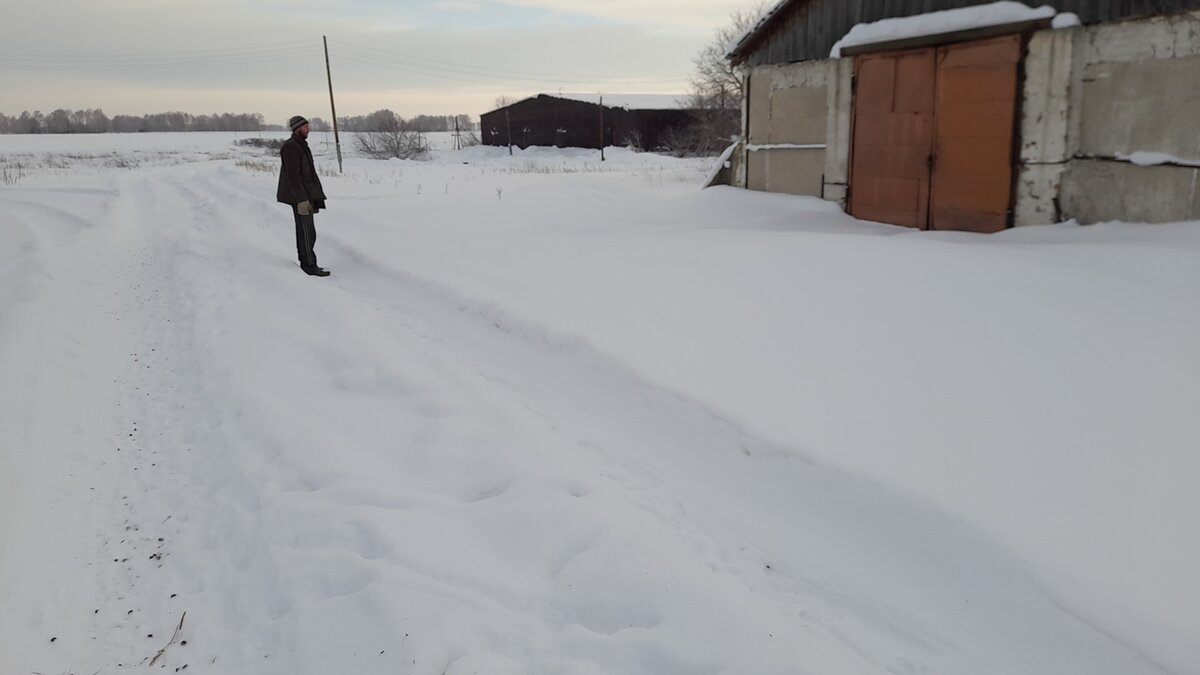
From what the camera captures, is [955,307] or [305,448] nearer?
[305,448]

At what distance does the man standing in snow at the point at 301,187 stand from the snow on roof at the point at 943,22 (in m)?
7.80

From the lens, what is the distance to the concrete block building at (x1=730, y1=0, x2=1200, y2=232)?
784cm

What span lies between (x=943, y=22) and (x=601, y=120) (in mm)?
35010

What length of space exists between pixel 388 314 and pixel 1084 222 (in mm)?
7736

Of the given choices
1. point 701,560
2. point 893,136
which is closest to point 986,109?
point 893,136

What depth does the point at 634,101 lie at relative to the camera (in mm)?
47438

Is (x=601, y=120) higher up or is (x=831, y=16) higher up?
(x=601, y=120)

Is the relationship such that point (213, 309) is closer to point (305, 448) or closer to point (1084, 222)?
point (305, 448)

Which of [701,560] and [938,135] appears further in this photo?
[938,135]

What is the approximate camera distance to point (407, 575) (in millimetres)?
3248

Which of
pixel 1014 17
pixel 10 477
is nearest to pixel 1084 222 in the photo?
pixel 1014 17

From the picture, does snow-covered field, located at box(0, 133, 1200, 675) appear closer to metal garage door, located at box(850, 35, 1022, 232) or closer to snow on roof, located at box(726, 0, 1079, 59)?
metal garage door, located at box(850, 35, 1022, 232)

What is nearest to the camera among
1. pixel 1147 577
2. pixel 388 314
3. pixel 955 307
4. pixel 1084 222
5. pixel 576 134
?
pixel 1147 577

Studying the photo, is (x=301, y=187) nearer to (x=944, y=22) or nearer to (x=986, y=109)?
(x=944, y=22)
